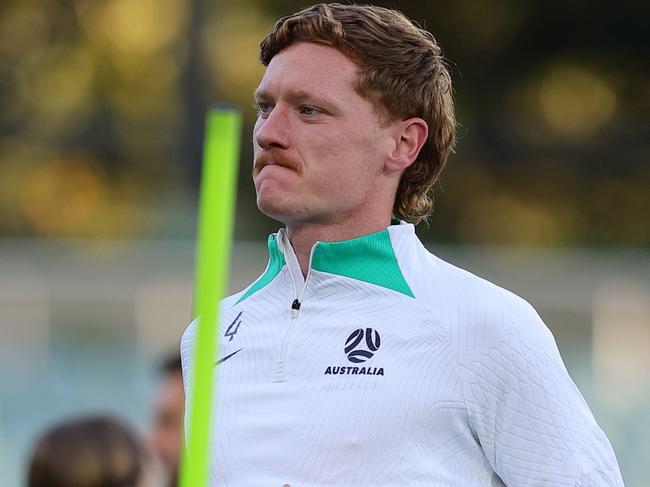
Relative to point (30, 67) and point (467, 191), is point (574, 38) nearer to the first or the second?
point (467, 191)

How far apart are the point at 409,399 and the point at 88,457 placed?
994 millimetres

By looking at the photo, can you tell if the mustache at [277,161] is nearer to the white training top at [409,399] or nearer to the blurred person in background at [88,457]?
the white training top at [409,399]

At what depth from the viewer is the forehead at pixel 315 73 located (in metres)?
2.76

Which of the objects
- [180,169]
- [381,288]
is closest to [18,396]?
[180,169]

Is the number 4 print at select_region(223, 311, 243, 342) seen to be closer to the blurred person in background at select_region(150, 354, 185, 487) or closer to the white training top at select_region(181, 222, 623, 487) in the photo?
the white training top at select_region(181, 222, 623, 487)

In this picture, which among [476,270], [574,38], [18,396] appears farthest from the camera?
[574,38]

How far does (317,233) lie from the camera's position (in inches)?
109

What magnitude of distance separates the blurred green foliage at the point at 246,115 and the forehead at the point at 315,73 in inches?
295

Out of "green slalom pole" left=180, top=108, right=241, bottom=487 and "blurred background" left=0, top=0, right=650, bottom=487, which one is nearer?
"green slalom pole" left=180, top=108, right=241, bottom=487

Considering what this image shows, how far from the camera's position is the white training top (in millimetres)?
2531

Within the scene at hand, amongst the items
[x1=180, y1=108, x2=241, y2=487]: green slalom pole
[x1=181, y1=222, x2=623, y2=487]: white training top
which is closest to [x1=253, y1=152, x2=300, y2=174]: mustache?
[x1=181, y1=222, x2=623, y2=487]: white training top

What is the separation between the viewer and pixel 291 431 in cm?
257

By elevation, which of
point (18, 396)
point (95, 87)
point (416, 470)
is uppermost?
point (95, 87)

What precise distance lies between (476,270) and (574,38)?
3086 mm
